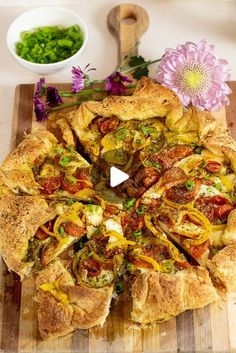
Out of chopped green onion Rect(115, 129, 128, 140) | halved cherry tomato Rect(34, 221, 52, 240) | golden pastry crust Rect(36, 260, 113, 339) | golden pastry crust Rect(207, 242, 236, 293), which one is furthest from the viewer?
chopped green onion Rect(115, 129, 128, 140)

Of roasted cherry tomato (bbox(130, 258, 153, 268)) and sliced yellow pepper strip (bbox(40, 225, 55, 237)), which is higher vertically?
sliced yellow pepper strip (bbox(40, 225, 55, 237))

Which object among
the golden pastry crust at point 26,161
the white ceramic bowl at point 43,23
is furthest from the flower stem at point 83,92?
the golden pastry crust at point 26,161

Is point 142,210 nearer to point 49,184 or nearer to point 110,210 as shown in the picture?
point 110,210

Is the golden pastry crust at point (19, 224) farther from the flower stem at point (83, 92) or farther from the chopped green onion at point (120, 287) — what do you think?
the flower stem at point (83, 92)

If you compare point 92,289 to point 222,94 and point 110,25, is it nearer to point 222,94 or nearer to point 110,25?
point 222,94

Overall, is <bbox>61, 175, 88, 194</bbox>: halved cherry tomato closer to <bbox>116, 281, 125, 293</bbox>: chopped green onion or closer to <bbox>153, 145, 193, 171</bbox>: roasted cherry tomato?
<bbox>153, 145, 193, 171</bbox>: roasted cherry tomato

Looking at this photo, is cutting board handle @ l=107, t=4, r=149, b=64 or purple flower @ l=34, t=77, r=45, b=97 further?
cutting board handle @ l=107, t=4, r=149, b=64

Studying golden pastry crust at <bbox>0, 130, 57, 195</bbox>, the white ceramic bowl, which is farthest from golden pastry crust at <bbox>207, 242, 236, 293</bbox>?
the white ceramic bowl

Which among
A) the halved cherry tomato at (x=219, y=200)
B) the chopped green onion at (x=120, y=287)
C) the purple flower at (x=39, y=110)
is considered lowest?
the chopped green onion at (x=120, y=287)
